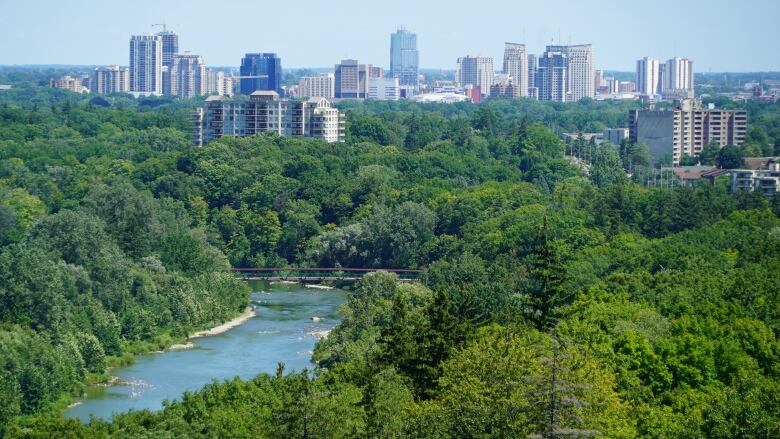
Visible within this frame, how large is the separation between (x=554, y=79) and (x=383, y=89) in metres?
15.0

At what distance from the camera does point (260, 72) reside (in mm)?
138000

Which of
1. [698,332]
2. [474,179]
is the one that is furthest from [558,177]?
[698,332]

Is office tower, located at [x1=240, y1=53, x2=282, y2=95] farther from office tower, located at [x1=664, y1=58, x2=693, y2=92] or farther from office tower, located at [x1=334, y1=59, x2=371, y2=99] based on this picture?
office tower, located at [x1=664, y1=58, x2=693, y2=92]

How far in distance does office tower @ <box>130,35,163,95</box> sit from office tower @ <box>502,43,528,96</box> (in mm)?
30209

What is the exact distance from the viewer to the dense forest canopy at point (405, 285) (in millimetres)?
23328

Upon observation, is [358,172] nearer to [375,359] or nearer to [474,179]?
[474,179]

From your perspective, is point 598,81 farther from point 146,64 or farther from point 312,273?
point 312,273

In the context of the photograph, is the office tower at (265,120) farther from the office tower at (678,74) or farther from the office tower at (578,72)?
the office tower at (678,74)

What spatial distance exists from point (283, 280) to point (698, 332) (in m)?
25.0

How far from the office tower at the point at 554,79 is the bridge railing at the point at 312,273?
96921 mm

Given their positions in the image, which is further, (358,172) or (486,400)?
(358,172)

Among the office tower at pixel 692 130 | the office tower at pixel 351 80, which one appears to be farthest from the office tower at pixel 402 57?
the office tower at pixel 692 130

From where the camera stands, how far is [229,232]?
56.2m

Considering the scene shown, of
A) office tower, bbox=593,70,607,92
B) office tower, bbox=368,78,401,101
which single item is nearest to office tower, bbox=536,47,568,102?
office tower, bbox=593,70,607,92
